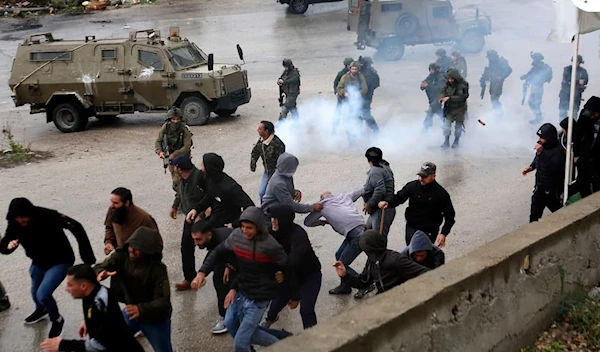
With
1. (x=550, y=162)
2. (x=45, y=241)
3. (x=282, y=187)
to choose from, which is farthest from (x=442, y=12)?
(x=45, y=241)

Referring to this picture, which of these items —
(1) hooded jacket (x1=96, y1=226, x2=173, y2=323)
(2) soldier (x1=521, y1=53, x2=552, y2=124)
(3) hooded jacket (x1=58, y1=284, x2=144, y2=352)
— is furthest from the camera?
(2) soldier (x1=521, y1=53, x2=552, y2=124)

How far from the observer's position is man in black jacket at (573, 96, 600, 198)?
8289mm

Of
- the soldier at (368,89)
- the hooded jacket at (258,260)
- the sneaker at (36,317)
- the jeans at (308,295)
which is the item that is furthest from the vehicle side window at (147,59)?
the hooded jacket at (258,260)

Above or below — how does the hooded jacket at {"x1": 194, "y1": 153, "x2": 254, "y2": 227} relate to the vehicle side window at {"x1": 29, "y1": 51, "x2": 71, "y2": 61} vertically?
below

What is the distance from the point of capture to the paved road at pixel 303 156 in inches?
315

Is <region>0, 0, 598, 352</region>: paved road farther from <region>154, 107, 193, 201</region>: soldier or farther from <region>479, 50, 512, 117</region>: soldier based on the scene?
<region>154, 107, 193, 201</region>: soldier

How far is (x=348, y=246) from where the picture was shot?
7.61 metres

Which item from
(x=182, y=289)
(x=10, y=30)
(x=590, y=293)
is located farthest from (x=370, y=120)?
(x=10, y=30)

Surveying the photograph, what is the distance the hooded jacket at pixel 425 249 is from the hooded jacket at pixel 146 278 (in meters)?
1.87

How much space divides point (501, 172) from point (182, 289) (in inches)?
235

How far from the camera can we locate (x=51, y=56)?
16.3 m

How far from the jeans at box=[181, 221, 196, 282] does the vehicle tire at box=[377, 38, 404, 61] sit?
15.9m

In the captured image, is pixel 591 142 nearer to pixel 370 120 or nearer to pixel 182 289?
pixel 182 289

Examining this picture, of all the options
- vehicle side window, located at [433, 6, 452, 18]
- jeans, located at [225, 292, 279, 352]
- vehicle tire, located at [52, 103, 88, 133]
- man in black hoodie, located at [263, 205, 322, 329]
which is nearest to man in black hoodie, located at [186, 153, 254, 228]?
man in black hoodie, located at [263, 205, 322, 329]
